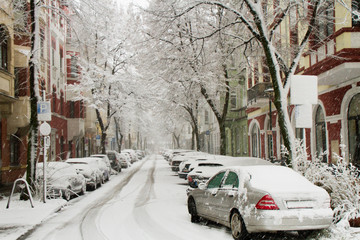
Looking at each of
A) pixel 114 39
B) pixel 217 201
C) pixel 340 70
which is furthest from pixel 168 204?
pixel 114 39

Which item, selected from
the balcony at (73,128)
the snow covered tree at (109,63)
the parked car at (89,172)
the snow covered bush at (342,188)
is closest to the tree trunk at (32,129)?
the parked car at (89,172)

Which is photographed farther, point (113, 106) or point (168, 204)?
point (113, 106)

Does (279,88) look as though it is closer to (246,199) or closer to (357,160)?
(246,199)

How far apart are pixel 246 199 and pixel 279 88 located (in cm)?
530

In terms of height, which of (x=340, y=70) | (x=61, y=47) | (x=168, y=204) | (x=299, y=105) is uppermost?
(x=61, y=47)

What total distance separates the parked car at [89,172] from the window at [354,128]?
11409mm

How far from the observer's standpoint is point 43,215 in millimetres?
11734

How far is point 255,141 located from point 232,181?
90.1 feet

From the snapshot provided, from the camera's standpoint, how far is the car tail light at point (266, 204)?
300 inches

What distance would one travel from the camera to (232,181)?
9062 millimetres

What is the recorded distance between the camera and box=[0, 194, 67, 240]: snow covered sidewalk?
955 cm

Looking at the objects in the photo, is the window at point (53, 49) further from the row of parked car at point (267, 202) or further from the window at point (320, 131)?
the row of parked car at point (267, 202)

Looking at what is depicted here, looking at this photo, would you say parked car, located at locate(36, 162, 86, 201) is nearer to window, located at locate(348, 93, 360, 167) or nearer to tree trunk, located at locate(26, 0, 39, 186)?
tree trunk, located at locate(26, 0, 39, 186)

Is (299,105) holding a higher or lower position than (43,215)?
higher
